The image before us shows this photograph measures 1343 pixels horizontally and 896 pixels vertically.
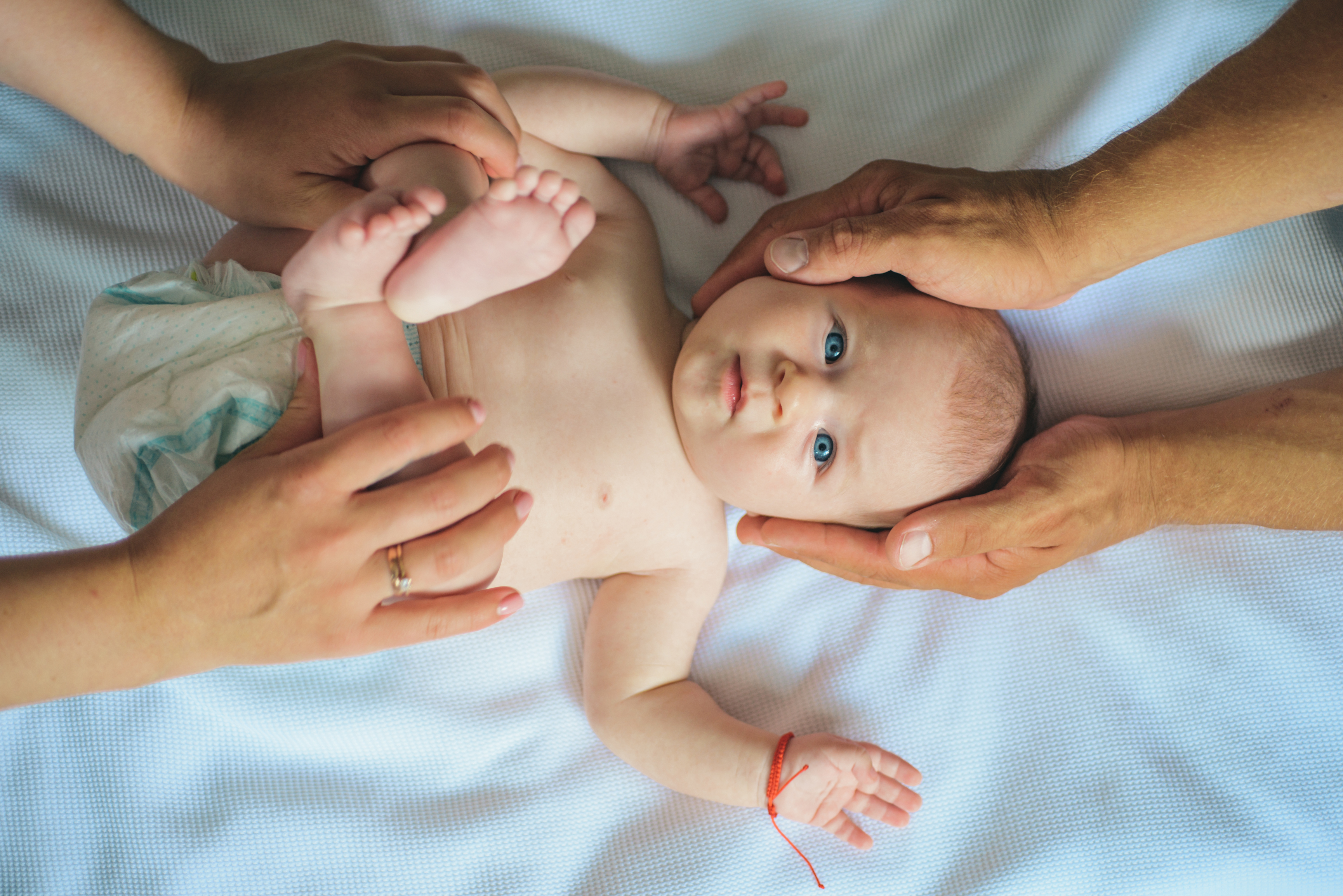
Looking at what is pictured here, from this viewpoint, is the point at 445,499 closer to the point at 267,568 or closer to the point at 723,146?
the point at 267,568

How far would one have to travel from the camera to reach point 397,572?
3.62 ft

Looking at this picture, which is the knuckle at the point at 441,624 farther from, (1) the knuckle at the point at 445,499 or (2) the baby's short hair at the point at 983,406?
(2) the baby's short hair at the point at 983,406

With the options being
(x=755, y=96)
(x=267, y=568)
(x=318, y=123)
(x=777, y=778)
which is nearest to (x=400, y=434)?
(x=267, y=568)

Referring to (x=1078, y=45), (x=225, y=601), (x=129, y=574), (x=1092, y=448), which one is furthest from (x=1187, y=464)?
(x=129, y=574)

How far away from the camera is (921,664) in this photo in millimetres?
1794

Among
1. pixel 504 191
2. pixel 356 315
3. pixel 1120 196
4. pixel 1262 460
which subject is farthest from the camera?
pixel 1262 460

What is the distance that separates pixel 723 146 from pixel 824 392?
0.76 m

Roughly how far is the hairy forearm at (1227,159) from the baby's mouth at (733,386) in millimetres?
652

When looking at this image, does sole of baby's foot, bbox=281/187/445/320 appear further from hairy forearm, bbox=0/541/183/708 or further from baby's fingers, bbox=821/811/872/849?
baby's fingers, bbox=821/811/872/849

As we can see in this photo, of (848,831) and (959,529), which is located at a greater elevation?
(959,529)

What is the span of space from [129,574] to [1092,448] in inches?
64.4

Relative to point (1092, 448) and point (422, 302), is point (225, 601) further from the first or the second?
point (1092, 448)

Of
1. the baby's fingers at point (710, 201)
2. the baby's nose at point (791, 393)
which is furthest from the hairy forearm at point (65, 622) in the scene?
the baby's fingers at point (710, 201)

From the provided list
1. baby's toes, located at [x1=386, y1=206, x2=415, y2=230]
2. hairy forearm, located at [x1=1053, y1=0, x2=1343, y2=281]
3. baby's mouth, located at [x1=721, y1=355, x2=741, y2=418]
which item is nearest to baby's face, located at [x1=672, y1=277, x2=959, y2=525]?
baby's mouth, located at [x1=721, y1=355, x2=741, y2=418]
